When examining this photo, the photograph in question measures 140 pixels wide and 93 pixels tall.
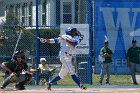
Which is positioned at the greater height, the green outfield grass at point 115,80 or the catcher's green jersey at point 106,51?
the catcher's green jersey at point 106,51

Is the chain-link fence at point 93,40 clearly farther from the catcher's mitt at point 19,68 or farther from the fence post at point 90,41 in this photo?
the catcher's mitt at point 19,68

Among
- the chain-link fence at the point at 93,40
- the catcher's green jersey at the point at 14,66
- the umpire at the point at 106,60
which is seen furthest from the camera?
the chain-link fence at the point at 93,40

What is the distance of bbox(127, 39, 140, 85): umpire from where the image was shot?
2023 cm

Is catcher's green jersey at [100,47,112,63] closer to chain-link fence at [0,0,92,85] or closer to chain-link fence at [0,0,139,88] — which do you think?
chain-link fence at [0,0,139,88]

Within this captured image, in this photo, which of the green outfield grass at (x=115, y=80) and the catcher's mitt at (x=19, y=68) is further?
the green outfield grass at (x=115, y=80)

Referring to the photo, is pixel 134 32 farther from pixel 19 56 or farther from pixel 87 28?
pixel 19 56

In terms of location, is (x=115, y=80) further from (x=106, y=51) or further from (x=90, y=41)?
(x=90, y=41)

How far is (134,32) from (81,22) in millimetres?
2097

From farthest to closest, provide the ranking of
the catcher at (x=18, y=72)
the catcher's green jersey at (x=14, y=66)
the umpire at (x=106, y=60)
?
the umpire at (x=106, y=60), the catcher's green jersey at (x=14, y=66), the catcher at (x=18, y=72)

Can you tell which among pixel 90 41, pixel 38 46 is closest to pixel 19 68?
pixel 38 46

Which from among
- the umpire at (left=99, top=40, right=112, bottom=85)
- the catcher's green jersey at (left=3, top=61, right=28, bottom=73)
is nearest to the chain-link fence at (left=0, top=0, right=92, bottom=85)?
the umpire at (left=99, top=40, right=112, bottom=85)

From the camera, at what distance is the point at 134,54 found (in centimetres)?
2025

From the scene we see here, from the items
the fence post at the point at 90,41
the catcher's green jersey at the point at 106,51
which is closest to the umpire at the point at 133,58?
the catcher's green jersey at the point at 106,51

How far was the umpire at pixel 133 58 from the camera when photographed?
66.4 feet
